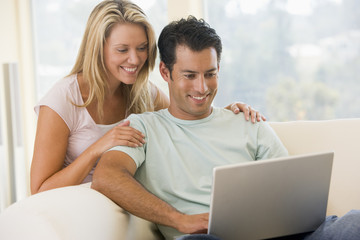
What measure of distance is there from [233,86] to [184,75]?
1398 mm

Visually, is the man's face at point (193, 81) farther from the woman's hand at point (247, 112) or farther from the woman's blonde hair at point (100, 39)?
the woman's blonde hair at point (100, 39)

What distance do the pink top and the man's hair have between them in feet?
1.37

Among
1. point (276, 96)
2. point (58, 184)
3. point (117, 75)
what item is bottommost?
point (58, 184)

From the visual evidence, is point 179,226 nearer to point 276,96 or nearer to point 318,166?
point 318,166

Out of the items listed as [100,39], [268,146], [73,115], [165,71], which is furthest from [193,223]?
[100,39]

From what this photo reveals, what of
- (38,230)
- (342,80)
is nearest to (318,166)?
(38,230)

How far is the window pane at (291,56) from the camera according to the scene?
2.65 metres

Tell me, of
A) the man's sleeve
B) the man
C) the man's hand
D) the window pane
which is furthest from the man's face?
the window pane

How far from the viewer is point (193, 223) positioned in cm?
130

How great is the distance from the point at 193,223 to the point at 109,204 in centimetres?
27

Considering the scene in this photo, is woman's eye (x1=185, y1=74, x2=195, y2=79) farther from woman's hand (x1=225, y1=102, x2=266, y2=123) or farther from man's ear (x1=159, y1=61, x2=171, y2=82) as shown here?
woman's hand (x1=225, y1=102, x2=266, y2=123)

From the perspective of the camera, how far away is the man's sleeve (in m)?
1.65

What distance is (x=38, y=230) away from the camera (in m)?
1.16

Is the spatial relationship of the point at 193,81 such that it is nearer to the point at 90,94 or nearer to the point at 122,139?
the point at 122,139
